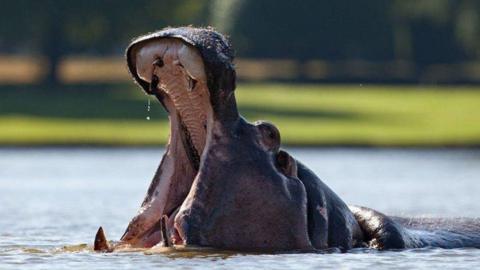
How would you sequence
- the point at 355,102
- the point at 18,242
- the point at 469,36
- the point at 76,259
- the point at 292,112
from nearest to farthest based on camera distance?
the point at 76,259
the point at 18,242
the point at 292,112
the point at 355,102
the point at 469,36

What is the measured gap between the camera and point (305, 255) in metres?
9.28

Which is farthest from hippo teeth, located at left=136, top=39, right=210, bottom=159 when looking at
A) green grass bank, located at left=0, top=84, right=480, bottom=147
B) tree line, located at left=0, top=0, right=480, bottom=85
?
tree line, located at left=0, top=0, right=480, bottom=85

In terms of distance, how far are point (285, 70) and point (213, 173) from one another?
72.5 m

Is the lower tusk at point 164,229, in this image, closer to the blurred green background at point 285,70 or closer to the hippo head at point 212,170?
the hippo head at point 212,170

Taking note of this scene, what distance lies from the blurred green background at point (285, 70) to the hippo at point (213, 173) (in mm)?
31816

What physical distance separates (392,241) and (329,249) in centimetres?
70

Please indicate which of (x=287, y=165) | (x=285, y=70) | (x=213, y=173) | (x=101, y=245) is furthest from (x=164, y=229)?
(x=285, y=70)

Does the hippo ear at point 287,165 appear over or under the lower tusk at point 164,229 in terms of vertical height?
over

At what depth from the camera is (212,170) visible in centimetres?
891

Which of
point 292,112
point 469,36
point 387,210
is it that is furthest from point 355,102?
point 387,210

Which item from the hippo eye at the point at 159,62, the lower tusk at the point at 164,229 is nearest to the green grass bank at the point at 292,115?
the lower tusk at the point at 164,229

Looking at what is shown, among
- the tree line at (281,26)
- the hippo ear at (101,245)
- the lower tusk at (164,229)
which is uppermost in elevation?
the tree line at (281,26)

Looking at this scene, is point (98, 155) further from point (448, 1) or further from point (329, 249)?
point (448, 1)

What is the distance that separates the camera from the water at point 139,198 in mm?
9391
